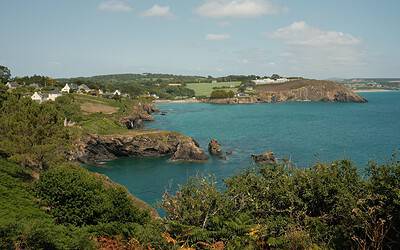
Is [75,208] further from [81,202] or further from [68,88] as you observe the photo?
[68,88]

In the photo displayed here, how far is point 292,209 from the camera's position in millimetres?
18484

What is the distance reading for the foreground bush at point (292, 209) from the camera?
46.6 ft

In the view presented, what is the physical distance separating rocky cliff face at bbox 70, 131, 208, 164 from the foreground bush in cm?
4408

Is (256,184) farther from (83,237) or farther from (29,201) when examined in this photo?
(29,201)

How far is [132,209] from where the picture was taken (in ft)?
73.2

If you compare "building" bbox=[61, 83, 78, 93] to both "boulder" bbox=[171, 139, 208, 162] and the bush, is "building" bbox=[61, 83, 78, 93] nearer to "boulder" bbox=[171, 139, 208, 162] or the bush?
"boulder" bbox=[171, 139, 208, 162]

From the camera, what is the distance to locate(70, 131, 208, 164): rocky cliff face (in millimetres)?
65938

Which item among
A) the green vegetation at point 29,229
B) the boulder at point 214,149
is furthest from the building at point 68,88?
the green vegetation at point 29,229

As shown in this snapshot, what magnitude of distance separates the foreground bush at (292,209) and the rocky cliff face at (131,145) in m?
44.1

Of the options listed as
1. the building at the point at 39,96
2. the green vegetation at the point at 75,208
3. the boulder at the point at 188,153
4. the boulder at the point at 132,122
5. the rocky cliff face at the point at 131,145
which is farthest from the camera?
the building at the point at 39,96

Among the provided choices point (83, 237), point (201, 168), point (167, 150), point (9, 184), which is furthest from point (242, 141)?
point (83, 237)

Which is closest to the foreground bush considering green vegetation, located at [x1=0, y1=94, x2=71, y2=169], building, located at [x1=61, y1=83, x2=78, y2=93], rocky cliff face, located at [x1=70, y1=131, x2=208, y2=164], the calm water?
the calm water

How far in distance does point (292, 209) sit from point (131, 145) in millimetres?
51644

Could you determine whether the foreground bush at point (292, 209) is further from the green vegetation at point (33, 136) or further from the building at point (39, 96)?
the building at point (39, 96)
